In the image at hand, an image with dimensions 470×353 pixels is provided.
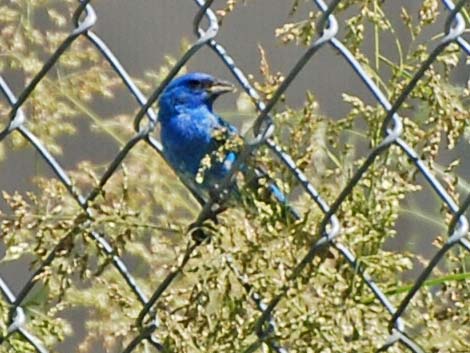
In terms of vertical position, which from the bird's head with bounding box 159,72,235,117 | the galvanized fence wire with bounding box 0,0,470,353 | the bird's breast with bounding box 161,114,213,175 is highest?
the bird's head with bounding box 159,72,235,117

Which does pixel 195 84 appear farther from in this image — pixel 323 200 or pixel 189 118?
pixel 323 200

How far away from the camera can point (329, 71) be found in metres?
3.25

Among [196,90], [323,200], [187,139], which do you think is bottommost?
[323,200]

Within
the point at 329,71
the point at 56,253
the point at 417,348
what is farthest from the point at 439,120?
the point at 329,71

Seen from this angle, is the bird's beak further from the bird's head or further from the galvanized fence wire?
the galvanized fence wire

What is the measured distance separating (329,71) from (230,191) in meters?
1.68

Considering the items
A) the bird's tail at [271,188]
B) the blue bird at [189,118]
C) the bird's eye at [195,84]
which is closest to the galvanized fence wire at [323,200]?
the bird's tail at [271,188]

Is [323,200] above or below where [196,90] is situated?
below

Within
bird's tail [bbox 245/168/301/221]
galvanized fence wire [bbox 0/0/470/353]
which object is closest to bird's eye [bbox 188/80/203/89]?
galvanized fence wire [bbox 0/0/470/353]

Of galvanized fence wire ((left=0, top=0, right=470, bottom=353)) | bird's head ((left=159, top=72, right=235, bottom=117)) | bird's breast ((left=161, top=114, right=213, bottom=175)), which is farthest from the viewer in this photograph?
bird's head ((left=159, top=72, right=235, bottom=117))

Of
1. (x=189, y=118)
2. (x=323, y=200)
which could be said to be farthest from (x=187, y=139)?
(x=323, y=200)

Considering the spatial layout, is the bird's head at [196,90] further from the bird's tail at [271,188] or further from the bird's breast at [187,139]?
the bird's tail at [271,188]

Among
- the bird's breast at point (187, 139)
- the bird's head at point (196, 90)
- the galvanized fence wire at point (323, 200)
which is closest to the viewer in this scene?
the galvanized fence wire at point (323, 200)

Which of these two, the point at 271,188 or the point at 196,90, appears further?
the point at 196,90
